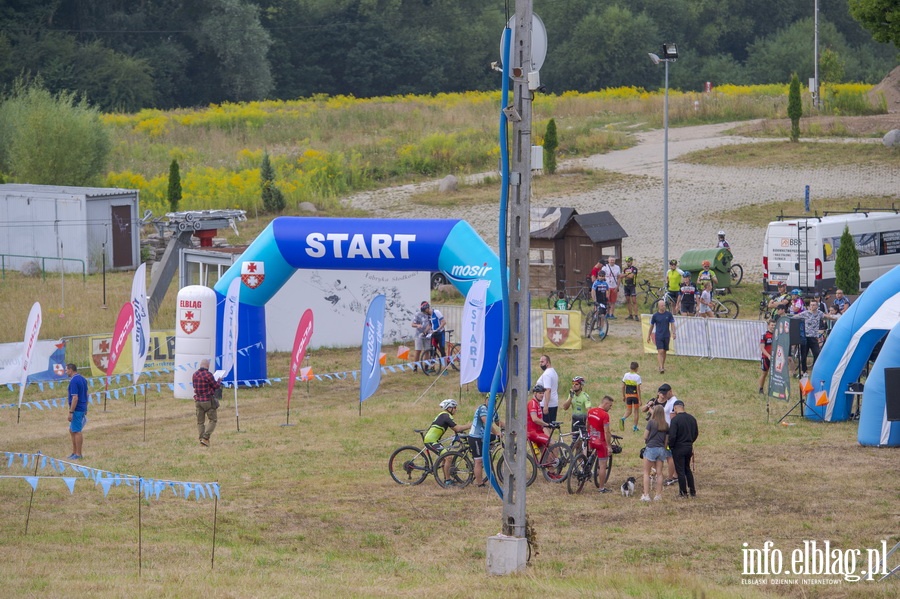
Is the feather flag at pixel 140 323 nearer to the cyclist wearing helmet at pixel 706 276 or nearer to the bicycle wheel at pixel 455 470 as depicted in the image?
the bicycle wheel at pixel 455 470

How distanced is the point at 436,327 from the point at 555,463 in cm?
1052

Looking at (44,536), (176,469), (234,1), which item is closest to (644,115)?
(234,1)

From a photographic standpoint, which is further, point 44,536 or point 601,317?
point 601,317

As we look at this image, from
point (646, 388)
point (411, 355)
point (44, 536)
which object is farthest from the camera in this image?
point (411, 355)

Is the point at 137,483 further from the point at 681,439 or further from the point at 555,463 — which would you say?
the point at 681,439

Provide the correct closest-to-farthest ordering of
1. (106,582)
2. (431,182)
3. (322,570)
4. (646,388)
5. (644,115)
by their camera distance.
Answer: (106,582), (322,570), (646,388), (431,182), (644,115)

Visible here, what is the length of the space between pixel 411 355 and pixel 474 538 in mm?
14234

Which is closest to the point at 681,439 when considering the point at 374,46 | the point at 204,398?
the point at 204,398

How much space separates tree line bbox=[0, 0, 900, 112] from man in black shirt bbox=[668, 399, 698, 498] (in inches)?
2501

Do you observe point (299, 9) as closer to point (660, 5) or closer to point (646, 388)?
point (660, 5)

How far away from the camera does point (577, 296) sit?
33.1 m

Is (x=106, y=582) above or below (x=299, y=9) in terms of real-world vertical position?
below

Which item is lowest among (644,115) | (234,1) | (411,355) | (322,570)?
(322,570)

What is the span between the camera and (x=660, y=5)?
92.7 m
